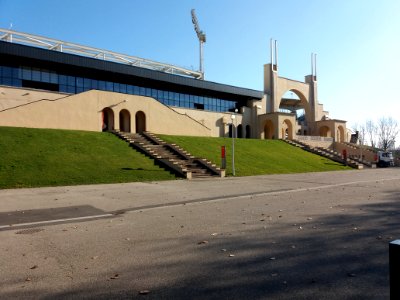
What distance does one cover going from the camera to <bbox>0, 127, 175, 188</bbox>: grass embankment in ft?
56.8

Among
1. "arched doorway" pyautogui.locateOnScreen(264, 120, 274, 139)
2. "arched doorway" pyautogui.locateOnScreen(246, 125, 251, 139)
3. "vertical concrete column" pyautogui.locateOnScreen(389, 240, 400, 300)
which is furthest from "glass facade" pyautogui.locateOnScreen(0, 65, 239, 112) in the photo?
"vertical concrete column" pyautogui.locateOnScreen(389, 240, 400, 300)

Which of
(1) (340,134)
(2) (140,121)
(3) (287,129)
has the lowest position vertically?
(1) (340,134)

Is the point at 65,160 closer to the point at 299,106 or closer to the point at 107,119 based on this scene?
the point at 107,119

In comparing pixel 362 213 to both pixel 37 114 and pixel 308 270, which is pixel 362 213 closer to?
pixel 308 270

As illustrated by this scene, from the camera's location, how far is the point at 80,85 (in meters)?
41.8

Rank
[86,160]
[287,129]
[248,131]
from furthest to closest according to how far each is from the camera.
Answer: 1. [248,131]
2. [287,129]
3. [86,160]

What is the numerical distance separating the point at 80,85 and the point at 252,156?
23320 millimetres

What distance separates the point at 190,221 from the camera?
8219 millimetres

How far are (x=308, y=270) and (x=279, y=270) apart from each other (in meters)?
0.38

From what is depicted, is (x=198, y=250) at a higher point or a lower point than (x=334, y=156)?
lower

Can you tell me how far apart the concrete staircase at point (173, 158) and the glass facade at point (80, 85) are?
1350 cm

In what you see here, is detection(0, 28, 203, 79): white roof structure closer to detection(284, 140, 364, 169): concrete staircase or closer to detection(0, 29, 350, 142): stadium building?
detection(0, 29, 350, 142): stadium building

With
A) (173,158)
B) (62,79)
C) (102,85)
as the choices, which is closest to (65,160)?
(173,158)

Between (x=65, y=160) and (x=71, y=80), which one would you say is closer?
(x=65, y=160)
